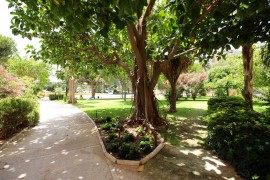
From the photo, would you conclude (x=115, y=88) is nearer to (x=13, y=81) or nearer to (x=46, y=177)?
(x=13, y=81)

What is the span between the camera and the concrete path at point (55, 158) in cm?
441

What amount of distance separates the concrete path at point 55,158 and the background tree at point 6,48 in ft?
112

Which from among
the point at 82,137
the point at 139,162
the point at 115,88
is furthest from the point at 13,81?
the point at 115,88

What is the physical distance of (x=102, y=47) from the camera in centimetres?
1062

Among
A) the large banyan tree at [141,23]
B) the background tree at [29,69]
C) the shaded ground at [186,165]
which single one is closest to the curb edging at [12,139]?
the large banyan tree at [141,23]

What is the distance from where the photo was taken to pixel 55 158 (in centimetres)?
545

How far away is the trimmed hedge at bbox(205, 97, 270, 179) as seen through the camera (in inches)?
145

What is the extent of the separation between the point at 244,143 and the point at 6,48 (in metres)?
43.1

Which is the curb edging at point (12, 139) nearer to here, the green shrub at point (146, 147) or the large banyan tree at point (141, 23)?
the large banyan tree at point (141, 23)

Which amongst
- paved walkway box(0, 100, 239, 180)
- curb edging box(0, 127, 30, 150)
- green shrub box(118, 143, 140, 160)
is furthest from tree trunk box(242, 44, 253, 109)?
curb edging box(0, 127, 30, 150)

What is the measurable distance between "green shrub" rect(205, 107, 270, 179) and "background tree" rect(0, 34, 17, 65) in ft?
132

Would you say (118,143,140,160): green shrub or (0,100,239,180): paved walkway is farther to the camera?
(118,143,140,160): green shrub

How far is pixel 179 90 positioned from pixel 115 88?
52.1 meters

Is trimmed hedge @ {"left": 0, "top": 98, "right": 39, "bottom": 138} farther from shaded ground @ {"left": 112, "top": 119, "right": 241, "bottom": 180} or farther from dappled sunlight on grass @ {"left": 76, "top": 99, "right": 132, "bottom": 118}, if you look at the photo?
shaded ground @ {"left": 112, "top": 119, "right": 241, "bottom": 180}
